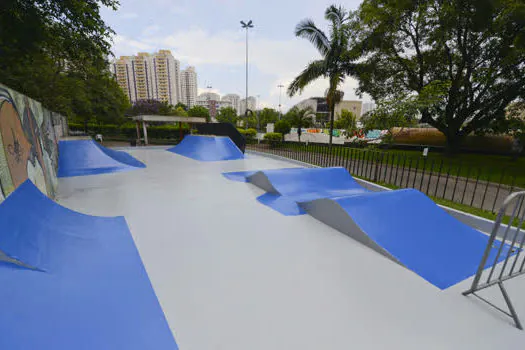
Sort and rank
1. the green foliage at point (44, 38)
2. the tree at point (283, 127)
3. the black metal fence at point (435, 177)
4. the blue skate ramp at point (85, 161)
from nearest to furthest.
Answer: the black metal fence at point (435, 177)
the green foliage at point (44, 38)
the blue skate ramp at point (85, 161)
the tree at point (283, 127)

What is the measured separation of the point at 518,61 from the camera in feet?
34.2

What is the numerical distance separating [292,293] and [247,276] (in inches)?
22.1

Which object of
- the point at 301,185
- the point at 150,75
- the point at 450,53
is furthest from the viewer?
the point at 150,75

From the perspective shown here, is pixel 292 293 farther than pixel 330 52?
No

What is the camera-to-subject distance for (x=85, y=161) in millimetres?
8430

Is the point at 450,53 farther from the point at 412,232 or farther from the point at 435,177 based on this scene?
the point at 412,232

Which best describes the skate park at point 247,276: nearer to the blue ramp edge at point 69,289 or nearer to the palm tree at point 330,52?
the blue ramp edge at point 69,289

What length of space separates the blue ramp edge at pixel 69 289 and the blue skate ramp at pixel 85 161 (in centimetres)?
507

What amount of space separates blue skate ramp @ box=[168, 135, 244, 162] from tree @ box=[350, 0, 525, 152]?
Result: 7.78 m

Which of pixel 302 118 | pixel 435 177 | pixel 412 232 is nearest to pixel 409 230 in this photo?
pixel 412 232

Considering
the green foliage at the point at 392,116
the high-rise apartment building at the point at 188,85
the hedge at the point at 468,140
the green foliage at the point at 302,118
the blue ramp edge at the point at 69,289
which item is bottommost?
the blue ramp edge at the point at 69,289

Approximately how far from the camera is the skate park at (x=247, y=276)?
6.41ft

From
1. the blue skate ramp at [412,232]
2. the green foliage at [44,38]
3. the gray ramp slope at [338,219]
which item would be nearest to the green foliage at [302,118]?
the green foliage at [44,38]

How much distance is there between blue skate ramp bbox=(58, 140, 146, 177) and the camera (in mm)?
7914
